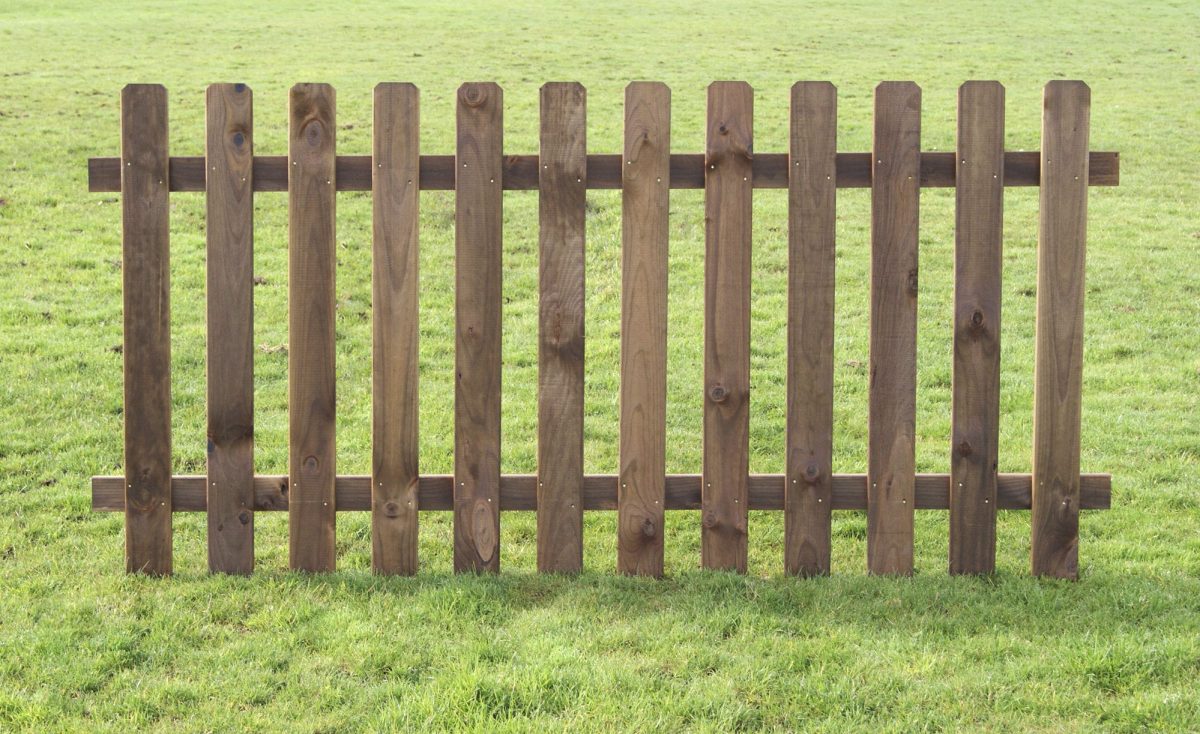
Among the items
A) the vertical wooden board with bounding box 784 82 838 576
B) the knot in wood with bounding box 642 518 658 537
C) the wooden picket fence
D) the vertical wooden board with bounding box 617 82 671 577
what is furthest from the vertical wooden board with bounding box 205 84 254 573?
the vertical wooden board with bounding box 784 82 838 576

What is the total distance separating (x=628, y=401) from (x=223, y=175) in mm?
1866

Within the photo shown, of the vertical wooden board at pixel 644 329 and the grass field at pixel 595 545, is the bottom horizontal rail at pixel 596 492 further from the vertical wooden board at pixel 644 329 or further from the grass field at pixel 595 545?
the grass field at pixel 595 545

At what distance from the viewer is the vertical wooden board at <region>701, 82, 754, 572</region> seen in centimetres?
528

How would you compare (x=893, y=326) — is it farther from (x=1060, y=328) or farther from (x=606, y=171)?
(x=606, y=171)

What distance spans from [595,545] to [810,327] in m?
1.56

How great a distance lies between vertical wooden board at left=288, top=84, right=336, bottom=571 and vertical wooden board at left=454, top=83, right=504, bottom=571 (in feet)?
1.70

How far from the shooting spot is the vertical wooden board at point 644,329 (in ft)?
17.3

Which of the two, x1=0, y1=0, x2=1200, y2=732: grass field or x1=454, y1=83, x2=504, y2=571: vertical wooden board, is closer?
x1=0, y1=0, x2=1200, y2=732: grass field

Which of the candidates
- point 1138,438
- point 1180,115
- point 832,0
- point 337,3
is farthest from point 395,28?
point 1138,438

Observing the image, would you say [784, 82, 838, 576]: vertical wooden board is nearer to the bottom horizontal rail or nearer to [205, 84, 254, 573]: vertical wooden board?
the bottom horizontal rail

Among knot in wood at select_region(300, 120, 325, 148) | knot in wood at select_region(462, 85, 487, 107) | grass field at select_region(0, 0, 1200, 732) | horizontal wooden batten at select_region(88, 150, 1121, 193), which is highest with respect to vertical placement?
knot in wood at select_region(462, 85, 487, 107)

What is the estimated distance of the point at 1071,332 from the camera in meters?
5.44

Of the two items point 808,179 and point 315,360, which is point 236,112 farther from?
point 808,179

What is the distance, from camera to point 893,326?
5.38m
